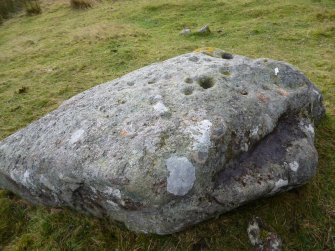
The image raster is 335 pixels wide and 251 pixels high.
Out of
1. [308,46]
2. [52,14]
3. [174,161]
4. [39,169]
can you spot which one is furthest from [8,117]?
[52,14]

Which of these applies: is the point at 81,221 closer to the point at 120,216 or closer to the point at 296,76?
the point at 120,216

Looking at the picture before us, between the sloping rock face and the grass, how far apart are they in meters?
0.31

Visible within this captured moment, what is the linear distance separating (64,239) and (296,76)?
13.3ft

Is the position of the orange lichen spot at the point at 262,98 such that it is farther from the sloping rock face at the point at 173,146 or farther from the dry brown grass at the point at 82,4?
the dry brown grass at the point at 82,4

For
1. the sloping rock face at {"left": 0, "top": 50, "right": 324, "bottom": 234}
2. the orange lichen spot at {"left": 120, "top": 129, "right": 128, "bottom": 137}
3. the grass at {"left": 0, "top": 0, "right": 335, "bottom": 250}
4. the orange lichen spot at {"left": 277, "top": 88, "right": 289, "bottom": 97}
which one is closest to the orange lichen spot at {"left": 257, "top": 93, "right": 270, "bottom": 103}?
the sloping rock face at {"left": 0, "top": 50, "right": 324, "bottom": 234}

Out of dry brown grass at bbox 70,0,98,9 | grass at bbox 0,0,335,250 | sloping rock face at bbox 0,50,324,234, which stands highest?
sloping rock face at bbox 0,50,324,234

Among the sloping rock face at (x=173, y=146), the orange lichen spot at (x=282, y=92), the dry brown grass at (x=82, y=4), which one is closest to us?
the sloping rock face at (x=173, y=146)

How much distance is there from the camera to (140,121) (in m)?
4.29

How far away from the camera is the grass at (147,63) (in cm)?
420

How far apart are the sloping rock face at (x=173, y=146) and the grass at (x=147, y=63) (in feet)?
1.03

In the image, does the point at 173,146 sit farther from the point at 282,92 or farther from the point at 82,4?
the point at 82,4

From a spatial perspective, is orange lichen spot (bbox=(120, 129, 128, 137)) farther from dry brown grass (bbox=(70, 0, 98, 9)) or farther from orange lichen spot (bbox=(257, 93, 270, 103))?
dry brown grass (bbox=(70, 0, 98, 9))

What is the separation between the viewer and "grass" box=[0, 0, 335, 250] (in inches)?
165

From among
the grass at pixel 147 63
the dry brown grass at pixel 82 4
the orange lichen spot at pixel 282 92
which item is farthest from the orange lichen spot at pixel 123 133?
the dry brown grass at pixel 82 4
